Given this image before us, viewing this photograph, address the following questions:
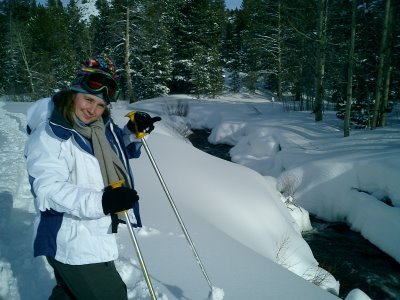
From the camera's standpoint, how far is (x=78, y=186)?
1643 mm

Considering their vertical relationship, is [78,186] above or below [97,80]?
below

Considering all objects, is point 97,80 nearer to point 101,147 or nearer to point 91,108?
point 91,108

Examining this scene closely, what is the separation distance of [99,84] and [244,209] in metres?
4.81

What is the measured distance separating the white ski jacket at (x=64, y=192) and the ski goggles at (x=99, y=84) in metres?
0.24

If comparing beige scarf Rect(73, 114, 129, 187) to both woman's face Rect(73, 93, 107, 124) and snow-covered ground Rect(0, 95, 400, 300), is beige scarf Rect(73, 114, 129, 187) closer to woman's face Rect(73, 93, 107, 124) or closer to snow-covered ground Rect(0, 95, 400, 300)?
woman's face Rect(73, 93, 107, 124)

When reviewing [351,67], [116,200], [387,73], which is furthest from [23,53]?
[116,200]

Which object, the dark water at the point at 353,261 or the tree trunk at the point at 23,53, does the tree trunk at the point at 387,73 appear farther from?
the tree trunk at the point at 23,53

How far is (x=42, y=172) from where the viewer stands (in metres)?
1.58

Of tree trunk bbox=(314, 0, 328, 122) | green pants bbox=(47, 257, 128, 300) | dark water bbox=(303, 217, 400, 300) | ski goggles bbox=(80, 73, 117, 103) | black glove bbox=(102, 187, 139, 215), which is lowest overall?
dark water bbox=(303, 217, 400, 300)

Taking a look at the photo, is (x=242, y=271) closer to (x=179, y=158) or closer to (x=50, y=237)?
(x=50, y=237)

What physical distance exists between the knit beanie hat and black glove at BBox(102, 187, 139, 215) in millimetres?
658

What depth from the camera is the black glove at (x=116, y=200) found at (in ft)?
5.24

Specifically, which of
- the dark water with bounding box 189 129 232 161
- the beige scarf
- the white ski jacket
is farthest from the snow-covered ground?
the beige scarf

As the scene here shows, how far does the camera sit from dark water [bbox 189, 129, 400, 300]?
5918 mm
